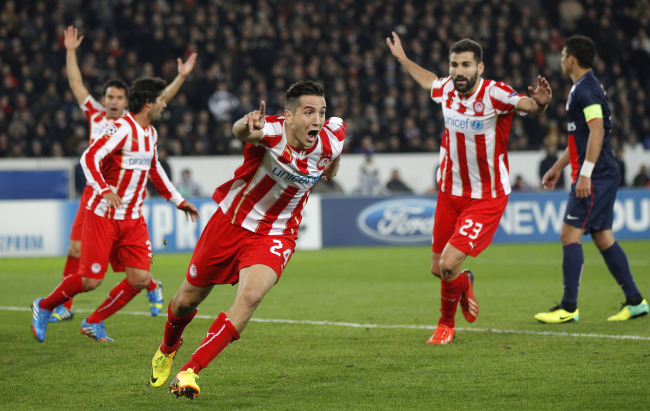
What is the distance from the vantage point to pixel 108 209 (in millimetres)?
7375

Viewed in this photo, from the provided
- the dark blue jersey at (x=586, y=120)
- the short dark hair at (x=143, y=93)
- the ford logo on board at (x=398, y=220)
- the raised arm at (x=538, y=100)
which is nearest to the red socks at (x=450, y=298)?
the raised arm at (x=538, y=100)

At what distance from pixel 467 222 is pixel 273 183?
7.11 ft

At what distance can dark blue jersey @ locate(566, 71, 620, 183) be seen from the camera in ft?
24.9

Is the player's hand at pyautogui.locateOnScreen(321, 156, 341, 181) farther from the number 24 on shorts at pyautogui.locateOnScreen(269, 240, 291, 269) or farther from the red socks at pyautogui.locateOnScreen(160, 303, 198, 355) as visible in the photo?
the red socks at pyautogui.locateOnScreen(160, 303, 198, 355)

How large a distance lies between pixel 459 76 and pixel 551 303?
3352 millimetres

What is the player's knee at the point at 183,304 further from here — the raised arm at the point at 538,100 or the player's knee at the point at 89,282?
the raised arm at the point at 538,100

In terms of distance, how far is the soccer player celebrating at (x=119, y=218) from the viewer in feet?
23.9

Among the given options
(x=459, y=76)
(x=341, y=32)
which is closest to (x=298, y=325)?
(x=459, y=76)

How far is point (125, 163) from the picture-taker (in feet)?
24.4

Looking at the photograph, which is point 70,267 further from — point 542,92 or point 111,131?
point 542,92

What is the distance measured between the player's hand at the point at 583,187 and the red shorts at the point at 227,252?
10.3 feet

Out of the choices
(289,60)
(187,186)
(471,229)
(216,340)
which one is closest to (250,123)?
(216,340)

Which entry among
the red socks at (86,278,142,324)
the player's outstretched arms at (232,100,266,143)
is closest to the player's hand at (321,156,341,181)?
the player's outstretched arms at (232,100,266,143)

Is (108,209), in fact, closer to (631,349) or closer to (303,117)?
(303,117)
